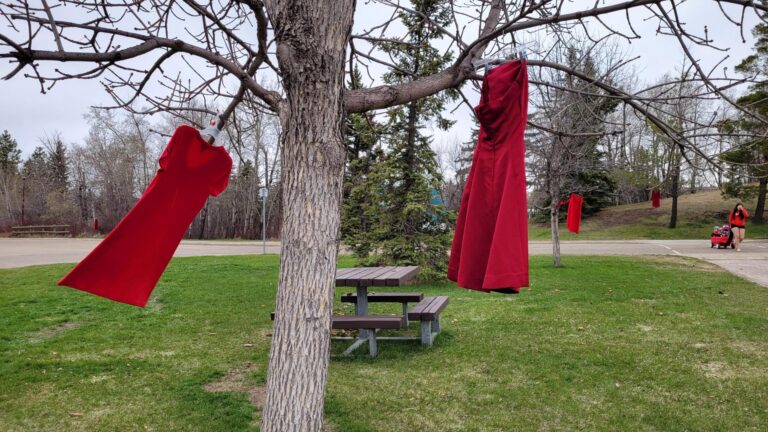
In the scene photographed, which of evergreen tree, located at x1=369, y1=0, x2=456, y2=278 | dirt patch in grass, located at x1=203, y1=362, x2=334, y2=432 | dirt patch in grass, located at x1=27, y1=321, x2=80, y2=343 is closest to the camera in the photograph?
dirt patch in grass, located at x1=203, y1=362, x2=334, y2=432

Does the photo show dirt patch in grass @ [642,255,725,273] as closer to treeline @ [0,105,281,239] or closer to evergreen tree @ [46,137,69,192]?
treeline @ [0,105,281,239]

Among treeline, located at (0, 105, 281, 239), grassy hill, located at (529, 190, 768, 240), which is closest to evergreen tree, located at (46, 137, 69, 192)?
treeline, located at (0, 105, 281, 239)

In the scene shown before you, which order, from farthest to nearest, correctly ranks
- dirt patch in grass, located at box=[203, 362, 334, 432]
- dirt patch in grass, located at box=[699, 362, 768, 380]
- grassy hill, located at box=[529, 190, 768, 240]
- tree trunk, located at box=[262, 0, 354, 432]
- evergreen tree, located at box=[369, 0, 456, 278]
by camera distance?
grassy hill, located at box=[529, 190, 768, 240] → evergreen tree, located at box=[369, 0, 456, 278] → dirt patch in grass, located at box=[699, 362, 768, 380] → dirt patch in grass, located at box=[203, 362, 334, 432] → tree trunk, located at box=[262, 0, 354, 432]

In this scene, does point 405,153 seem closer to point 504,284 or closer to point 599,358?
point 599,358

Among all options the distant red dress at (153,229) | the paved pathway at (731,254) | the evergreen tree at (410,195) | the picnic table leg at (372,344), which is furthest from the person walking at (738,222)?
the distant red dress at (153,229)

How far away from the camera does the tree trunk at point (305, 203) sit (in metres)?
2.45

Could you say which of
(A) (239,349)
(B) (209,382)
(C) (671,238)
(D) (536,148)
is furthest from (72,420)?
(C) (671,238)

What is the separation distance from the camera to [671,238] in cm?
2864

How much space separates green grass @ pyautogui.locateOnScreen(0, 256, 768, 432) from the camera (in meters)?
4.40

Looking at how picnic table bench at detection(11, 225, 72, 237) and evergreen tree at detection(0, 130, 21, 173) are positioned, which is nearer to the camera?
picnic table bench at detection(11, 225, 72, 237)

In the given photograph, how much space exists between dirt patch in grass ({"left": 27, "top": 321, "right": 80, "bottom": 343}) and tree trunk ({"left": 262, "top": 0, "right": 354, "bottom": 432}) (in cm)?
598

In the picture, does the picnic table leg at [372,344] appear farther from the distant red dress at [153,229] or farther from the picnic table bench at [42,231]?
the picnic table bench at [42,231]

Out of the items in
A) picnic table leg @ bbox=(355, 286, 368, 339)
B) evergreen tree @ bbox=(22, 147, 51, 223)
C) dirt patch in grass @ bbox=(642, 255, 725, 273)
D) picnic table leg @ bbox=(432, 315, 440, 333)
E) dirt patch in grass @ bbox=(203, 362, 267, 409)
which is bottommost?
dirt patch in grass @ bbox=(203, 362, 267, 409)

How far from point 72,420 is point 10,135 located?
70.1 m
